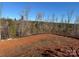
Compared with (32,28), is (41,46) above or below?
below

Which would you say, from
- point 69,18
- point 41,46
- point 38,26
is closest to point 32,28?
point 38,26

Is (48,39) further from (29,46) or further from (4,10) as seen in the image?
(4,10)

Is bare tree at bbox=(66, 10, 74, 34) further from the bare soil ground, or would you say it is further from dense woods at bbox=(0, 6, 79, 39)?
the bare soil ground

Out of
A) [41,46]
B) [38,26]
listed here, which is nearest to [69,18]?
[38,26]

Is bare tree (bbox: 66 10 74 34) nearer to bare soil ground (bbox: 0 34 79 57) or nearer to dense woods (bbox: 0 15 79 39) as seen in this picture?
dense woods (bbox: 0 15 79 39)

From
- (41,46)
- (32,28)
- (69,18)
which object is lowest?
(41,46)

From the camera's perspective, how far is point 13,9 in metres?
4.08

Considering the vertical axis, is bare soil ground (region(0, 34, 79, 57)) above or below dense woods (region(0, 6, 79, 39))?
below

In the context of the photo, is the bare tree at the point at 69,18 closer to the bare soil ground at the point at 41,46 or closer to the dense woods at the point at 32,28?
the dense woods at the point at 32,28

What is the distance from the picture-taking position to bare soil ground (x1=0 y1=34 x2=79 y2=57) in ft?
13.2

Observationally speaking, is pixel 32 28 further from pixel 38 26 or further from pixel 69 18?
pixel 69 18

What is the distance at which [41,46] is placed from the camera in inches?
160

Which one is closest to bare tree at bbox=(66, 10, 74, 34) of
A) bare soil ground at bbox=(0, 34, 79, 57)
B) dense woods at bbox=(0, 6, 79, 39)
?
dense woods at bbox=(0, 6, 79, 39)

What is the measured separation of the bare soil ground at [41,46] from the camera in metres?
4.03
